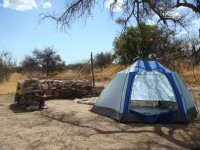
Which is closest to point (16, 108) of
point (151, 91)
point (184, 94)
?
point (151, 91)

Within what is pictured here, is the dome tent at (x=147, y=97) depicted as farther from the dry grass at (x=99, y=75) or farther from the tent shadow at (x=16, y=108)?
the dry grass at (x=99, y=75)

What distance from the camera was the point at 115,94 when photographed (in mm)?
10672

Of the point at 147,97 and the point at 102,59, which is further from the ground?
the point at 102,59

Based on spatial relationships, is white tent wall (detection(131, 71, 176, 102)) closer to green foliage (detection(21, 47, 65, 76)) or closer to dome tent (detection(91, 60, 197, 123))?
dome tent (detection(91, 60, 197, 123))

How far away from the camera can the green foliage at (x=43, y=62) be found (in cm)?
4022

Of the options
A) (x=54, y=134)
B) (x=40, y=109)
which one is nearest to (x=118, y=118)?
(x=54, y=134)

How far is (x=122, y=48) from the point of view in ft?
103

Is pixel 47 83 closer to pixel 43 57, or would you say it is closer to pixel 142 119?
pixel 142 119

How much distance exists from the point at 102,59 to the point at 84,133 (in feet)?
124

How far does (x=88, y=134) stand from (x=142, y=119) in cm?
195

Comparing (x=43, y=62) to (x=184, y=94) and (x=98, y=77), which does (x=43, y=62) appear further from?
(x=184, y=94)

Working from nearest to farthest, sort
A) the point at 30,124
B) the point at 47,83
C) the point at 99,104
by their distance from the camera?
1. the point at 30,124
2. the point at 99,104
3. the point at 47,83

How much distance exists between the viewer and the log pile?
12.4 meters

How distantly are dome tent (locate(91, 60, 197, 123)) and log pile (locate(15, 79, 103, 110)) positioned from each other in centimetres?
219
